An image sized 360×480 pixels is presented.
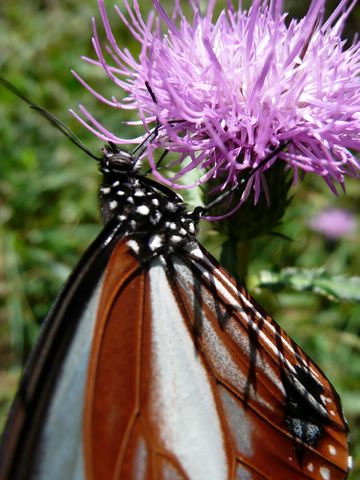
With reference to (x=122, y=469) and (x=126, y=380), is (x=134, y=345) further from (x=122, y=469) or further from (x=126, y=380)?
(x=122, y=469)

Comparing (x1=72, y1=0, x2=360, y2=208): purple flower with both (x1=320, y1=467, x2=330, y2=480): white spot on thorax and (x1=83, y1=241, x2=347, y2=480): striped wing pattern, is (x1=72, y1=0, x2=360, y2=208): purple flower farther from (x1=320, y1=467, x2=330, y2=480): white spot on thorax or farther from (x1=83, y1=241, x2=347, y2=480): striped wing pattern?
(x1=320, y1=467, x2=330, y2=480): white spot on thorax

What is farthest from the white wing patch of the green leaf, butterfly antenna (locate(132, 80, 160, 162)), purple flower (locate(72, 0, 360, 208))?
the green leaf

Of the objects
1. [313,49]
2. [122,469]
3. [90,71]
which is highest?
[90,71]

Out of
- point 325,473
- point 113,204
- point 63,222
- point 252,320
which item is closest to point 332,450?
point 325,473

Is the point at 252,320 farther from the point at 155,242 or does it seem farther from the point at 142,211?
the point at 142,211

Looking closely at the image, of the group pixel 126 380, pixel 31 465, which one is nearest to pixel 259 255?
pixel 126 380

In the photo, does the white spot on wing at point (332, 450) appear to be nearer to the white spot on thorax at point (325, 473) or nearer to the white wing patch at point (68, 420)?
the white spot on thorax at point (325, 473)

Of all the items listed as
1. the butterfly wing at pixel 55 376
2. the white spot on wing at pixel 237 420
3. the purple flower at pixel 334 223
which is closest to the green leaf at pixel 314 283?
the white spot on wing at pixel 237 420
